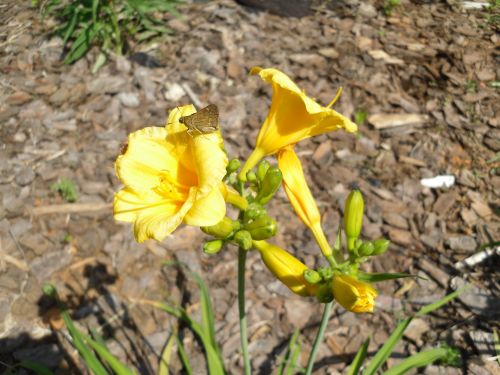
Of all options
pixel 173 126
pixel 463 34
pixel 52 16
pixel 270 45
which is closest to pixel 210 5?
pixel 270 45

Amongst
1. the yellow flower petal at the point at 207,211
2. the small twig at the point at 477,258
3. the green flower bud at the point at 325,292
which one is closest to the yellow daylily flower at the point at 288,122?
the yellow flower petal at the point at 207,211

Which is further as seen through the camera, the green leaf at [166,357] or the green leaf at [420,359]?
the green leaf at [166,357]

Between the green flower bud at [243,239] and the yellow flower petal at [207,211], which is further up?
the yellow flower petal at [207,211]

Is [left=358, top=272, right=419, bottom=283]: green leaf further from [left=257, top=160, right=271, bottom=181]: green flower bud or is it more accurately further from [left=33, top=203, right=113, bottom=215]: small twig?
[left=33, top=203, right=113, bottom=215]: small twig

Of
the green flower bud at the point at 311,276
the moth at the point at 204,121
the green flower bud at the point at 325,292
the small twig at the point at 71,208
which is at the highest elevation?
the moth at the point at 204,121

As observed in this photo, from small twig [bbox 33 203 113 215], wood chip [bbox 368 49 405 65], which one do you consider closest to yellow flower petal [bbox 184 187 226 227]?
small twig [bbox 33 203 113 215]

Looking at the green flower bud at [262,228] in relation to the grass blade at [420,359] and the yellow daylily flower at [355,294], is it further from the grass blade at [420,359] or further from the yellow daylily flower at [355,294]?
the grass blade at [420,359]

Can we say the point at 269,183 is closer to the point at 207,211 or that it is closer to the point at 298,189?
the point at 298,189
